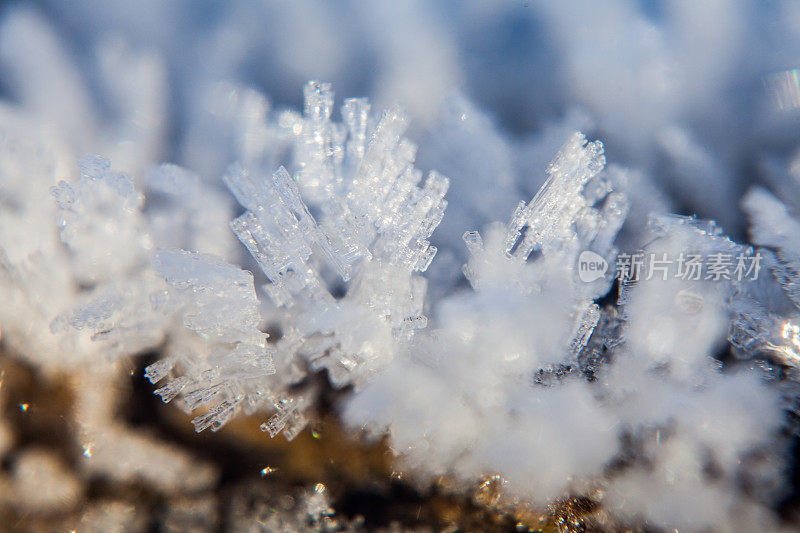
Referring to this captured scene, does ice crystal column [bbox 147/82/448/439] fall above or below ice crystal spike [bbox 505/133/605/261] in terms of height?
below

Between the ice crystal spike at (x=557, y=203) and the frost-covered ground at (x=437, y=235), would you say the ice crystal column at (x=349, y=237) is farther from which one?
the ice crystal spike at (x=557, y=203)

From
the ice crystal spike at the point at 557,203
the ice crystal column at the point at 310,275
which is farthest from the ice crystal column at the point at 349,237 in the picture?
the ice crystal spike at the point at 557,203

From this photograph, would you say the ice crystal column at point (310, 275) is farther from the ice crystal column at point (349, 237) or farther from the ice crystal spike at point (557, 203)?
the ice crystal spike at point (557, 203)

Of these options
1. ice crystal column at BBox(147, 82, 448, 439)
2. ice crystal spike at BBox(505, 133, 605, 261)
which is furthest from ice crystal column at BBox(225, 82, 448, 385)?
ice crystal spike at BBox(505, 133, 605, 261)

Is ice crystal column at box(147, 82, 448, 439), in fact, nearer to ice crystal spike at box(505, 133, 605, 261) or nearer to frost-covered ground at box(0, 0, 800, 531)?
frost-covered ground at box(0, 0, 800, 531)

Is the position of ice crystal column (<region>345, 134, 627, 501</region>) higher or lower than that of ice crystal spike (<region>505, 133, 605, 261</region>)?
lower

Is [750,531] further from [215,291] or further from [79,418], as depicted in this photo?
[79,418]

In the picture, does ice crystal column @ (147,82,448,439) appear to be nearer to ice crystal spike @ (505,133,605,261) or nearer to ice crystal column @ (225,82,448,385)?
ice crystal column @ (225,82,448,385)

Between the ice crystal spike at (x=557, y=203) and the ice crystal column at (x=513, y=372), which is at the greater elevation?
the ice crystal spike at (x=557, y=203)
